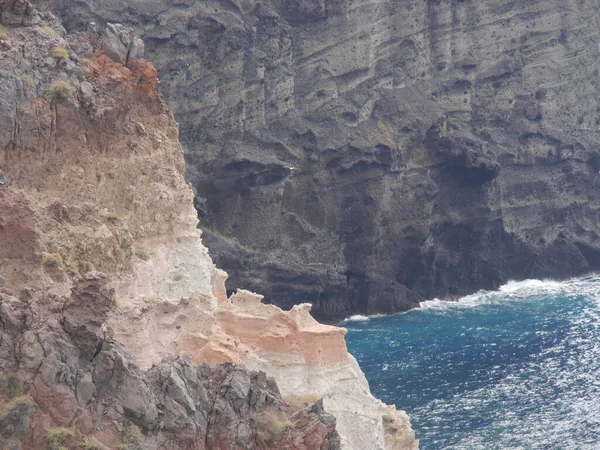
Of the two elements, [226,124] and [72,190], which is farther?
[226,124]

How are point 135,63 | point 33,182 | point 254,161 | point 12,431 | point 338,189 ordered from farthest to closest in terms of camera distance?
1. point 338,189
2. point 254,161
3. point 135,63
4. point 33,182
5. point 12,431

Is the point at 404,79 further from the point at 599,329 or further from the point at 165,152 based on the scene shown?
the point at 165,152

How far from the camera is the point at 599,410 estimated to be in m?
66.0

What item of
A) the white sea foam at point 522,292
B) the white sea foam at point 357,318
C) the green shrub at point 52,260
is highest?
the green shrub at point 52,260

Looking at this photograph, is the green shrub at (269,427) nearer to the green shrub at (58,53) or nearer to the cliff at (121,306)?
the cliff at (121,306)

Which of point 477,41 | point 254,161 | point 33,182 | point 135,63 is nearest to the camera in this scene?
point 33,182

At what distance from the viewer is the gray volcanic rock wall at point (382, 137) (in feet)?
319

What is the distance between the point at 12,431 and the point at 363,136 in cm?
8288

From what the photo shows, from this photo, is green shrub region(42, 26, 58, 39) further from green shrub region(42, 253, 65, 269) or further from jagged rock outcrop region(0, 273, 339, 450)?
jagged rock outcrop region(0, 273, 339, 450)

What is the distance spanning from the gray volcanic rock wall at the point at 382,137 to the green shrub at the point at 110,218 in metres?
56.2

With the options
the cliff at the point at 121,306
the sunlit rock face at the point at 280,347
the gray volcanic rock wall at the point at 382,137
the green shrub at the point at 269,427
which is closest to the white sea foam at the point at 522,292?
the gray volcanic rock wall at the point at 382,137

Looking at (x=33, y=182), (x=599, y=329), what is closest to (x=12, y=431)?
(x=33, y=182)

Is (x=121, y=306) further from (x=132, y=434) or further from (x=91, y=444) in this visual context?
(x=91, y=444)

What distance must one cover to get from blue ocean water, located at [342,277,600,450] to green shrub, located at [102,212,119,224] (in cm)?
2985
